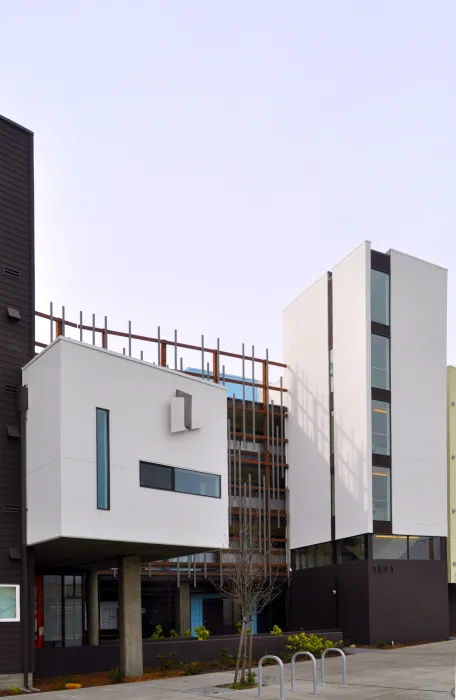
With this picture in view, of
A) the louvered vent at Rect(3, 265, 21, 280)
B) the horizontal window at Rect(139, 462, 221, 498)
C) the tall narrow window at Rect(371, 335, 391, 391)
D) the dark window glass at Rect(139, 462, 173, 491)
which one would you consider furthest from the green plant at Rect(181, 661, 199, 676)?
the tall narrow window at Rect(371, 335, 391, 391)

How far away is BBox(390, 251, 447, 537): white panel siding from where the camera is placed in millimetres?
38531

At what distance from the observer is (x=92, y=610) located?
31.5 m

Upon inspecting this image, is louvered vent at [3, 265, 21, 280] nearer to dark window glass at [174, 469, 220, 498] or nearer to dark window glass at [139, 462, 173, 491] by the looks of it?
dark window glass at [139, 462, 173, 491]

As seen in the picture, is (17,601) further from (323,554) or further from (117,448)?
(323,554)

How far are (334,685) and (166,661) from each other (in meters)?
6.30

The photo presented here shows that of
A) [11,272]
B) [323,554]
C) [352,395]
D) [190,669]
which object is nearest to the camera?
[11,272]

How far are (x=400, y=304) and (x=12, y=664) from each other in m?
24.6

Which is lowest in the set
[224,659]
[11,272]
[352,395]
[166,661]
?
[224,659]

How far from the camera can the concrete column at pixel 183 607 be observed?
138 feet

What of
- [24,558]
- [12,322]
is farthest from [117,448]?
[12,322]

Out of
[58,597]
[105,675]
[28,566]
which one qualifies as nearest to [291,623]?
[58,597]

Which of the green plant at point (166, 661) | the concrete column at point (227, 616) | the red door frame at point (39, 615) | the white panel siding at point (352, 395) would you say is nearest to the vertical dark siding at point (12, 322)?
the green plant at point (166, 661)

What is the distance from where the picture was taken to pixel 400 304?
131ft

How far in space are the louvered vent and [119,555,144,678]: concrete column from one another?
30.5 feet
